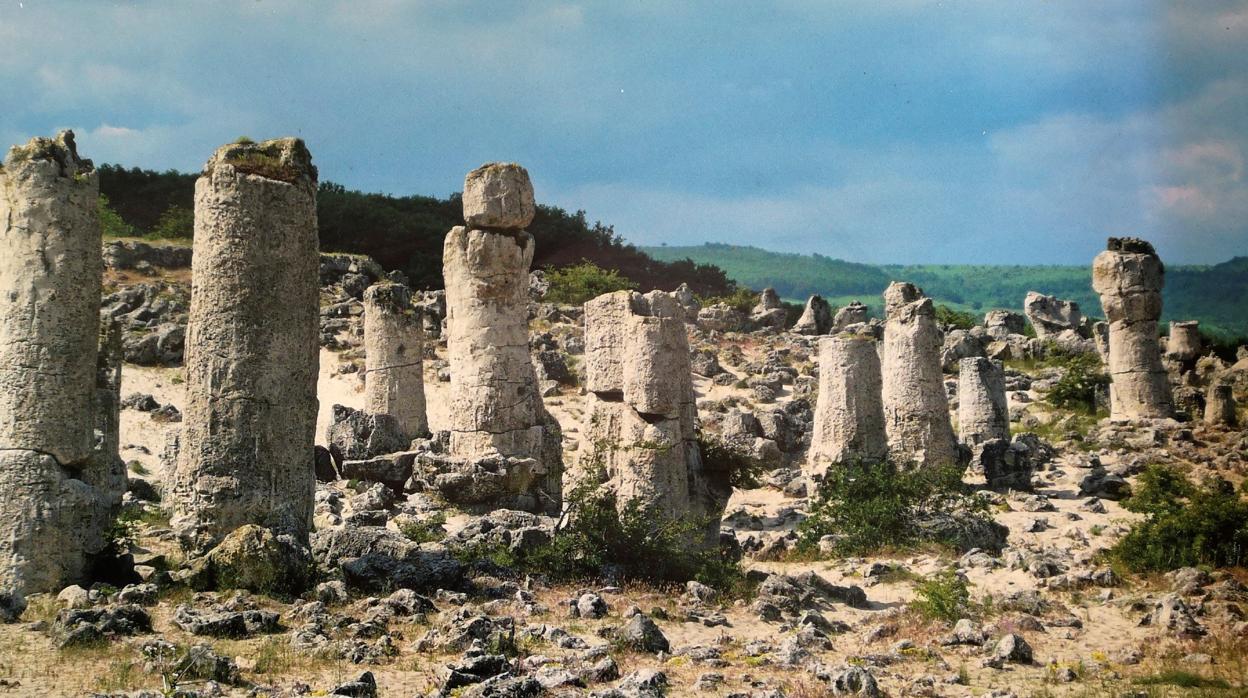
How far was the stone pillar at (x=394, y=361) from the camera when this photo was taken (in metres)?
22.2

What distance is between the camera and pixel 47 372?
38.2ft

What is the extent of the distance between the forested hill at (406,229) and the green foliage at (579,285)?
140 inches

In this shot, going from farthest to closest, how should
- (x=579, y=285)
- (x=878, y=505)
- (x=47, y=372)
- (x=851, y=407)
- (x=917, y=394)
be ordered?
(x=579, y=285), (x=917, y=394), (x=851, y=407), (x=878, y=505), (x=47, y=372)

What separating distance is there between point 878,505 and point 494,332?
6.60 m

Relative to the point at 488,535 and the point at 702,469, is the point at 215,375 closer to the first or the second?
the point at 488,535

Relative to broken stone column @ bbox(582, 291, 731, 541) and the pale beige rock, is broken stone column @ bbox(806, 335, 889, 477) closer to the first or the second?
broken stone column @ bbox(582, 291, 731, 541)

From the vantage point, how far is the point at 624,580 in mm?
13508

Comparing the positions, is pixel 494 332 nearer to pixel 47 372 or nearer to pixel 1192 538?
pixel 47 372

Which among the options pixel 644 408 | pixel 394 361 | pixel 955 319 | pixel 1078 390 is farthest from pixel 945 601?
pixel 955 319

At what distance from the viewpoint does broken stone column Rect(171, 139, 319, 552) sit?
12.3 meters

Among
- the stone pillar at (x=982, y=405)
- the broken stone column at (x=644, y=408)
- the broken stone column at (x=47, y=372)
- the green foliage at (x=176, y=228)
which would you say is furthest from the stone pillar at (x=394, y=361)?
the green foliage at (x=176, y=228)

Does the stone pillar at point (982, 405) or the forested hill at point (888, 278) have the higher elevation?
the forested hill at point (888, 278)

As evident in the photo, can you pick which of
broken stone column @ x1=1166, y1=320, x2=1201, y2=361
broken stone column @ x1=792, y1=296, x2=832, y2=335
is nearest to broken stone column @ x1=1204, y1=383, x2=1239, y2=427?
broken stone column @ x1=1166, y1=320, x2=1201, y2=361

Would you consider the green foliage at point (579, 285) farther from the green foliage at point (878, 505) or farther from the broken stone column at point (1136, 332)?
the green foliage at point (878, 505)
